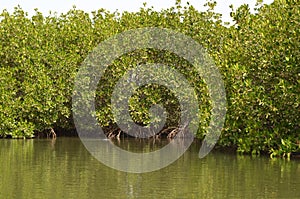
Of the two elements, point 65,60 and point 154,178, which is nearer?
point 154,178

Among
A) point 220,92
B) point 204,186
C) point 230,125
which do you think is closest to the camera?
point 204,186

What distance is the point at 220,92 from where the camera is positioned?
2880 cm

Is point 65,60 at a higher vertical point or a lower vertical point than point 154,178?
higher

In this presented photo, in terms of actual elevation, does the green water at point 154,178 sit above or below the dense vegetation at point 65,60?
below

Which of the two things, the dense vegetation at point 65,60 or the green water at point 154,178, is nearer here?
the green water at point 154,178

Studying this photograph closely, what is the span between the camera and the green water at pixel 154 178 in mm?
16250

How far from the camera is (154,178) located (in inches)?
758

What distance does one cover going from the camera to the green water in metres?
16.2

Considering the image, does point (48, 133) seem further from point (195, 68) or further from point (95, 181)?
point (95, 181)

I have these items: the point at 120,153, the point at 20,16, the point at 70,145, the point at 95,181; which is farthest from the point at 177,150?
the point at 20,16

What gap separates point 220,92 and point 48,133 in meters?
16.6

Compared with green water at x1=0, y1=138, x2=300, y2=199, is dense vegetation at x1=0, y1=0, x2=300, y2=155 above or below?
above

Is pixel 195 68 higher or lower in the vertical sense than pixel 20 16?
lower

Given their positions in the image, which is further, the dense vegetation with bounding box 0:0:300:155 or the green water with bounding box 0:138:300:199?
the dense vegetation with bounding box 0:0:300:155
